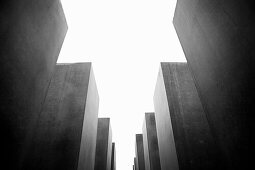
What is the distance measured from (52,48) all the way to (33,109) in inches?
54.0

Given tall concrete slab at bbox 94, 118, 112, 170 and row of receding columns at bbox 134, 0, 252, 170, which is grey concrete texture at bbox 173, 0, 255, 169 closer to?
row of receding columns at bbox 134, 0, 252, 170

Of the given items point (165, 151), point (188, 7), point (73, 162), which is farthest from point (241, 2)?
point (165, 151)

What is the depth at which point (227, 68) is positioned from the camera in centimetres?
235

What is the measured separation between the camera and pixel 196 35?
3.21 m

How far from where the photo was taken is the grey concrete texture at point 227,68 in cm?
199

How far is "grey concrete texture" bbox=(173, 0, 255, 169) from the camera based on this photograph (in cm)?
199

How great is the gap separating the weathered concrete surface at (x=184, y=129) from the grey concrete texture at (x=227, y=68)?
280 centimetres

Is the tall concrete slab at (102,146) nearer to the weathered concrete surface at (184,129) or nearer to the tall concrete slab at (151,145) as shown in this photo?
the tall concrete slab at (151,145)

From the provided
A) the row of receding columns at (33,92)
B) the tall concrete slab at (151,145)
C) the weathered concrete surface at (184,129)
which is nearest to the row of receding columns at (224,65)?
the weathered concrete surface at (184,129)

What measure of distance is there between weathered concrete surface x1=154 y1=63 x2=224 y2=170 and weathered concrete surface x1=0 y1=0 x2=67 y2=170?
14.1 feet

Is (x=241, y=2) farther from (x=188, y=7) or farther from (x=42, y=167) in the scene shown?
(x=42, y=167)

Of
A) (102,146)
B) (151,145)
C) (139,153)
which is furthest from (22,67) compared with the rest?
(139,153)

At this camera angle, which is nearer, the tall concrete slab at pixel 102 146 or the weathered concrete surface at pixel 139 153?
the tall concrete slab at pixel 102 146

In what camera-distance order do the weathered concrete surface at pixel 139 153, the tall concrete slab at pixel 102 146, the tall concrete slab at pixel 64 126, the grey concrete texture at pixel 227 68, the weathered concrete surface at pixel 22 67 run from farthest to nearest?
the weathered concrete surface at pixel 139 153 < the tall concrete slab at pixel 102 146 < the tall concrete slab at pixel 64 126 < the weathered concrete surface at pixel 22 67 < the grey concrete texture at pixel 227 68
